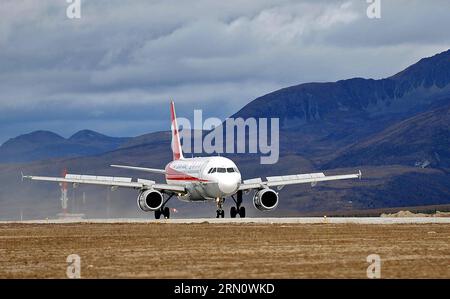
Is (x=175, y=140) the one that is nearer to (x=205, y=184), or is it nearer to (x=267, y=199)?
(x=267, y=199)

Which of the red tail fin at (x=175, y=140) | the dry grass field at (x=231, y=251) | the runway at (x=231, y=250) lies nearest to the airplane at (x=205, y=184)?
the red tail fin at (x=175, y=140)

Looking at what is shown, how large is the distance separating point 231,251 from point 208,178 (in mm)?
47172

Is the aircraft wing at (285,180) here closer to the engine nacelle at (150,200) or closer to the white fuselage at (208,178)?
the white fuselage at (208,178)

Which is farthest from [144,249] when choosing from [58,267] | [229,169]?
[229,169]

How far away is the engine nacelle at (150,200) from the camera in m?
104

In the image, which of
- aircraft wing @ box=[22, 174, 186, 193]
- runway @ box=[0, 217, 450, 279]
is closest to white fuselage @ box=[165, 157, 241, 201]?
aircraft wing @ box=[22, 174, 186, 193]

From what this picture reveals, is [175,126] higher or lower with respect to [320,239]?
higher

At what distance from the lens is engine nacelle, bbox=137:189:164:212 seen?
104 m

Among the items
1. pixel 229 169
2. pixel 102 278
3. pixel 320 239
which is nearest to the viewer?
pixel 102 278

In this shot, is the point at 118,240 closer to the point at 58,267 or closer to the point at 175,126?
the point at 58,267

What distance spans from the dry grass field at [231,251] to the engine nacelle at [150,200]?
2361 cm

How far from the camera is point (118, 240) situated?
6450 cm
